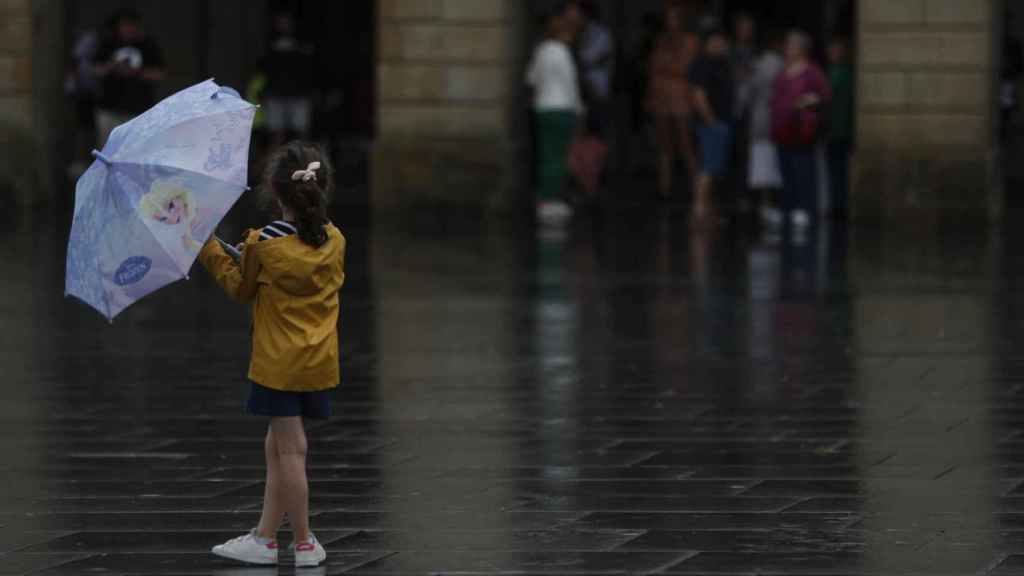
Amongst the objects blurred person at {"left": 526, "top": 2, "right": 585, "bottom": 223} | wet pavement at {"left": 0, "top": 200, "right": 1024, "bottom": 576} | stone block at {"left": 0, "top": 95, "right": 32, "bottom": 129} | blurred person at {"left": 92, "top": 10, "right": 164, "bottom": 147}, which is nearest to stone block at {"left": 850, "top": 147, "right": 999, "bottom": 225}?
blurred person at {"left": 526, "top": 2, "right": 585, "bottom": 223}

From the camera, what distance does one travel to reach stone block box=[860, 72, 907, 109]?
21422mm

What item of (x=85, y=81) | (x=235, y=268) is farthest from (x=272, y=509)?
(x=85, y=81)

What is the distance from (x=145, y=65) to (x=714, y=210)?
523cm

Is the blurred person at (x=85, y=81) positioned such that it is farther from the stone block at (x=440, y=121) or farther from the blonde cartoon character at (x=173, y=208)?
the blonde cartoon character at (x=173, y=208)

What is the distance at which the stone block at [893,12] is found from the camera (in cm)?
2127

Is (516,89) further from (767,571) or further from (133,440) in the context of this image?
(767,571)

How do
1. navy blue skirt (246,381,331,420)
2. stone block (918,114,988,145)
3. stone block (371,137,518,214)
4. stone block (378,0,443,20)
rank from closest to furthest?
1. navy blue skirt (246,381,331,420)
2. stone block (918,114,988,145)
3. stone block (378,0,443,20)
4. stone block (371,137,518,214)

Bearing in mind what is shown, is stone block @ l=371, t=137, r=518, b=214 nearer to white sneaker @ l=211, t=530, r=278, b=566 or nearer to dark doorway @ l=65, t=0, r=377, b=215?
dark doorway @ l=65, t=0, r=377, b=215

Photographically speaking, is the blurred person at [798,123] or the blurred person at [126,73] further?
the blurred person at [126,73]

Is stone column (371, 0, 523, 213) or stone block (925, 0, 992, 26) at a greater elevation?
stone block (925, 0, 992, 26)

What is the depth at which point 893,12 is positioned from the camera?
21.3m

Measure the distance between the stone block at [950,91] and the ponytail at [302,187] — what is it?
14732mm

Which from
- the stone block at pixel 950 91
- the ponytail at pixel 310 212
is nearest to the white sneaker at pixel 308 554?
the ponytail at pixel 310 212

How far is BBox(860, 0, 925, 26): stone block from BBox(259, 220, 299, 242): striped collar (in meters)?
14.6
